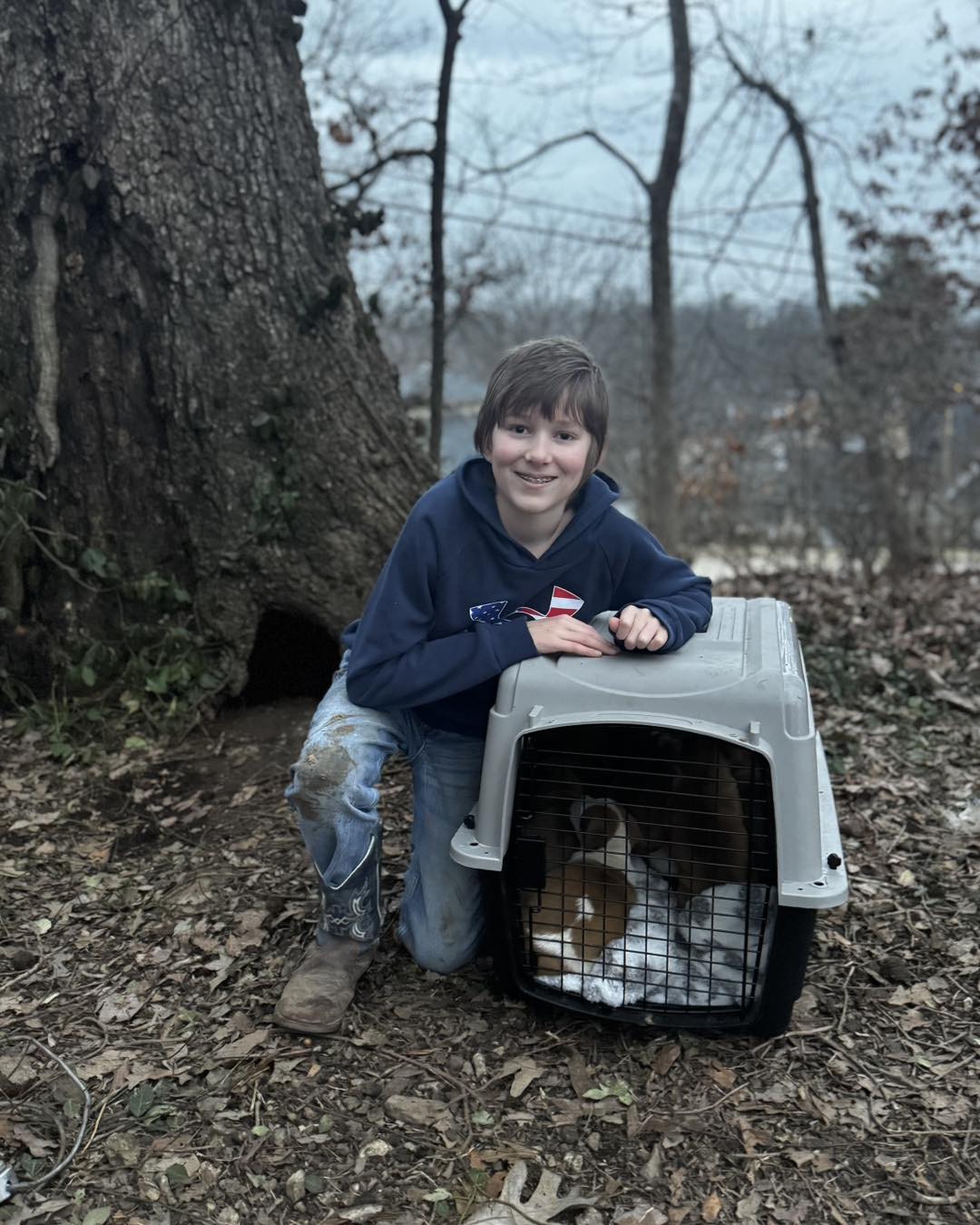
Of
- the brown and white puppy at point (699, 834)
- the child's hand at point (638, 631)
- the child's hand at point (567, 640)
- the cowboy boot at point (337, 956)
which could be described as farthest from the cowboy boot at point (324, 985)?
the child's hand at point (638, 631)

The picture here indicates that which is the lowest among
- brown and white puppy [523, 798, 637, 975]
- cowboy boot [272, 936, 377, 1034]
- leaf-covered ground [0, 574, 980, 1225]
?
leaf-covered ground [0, 574, 980, 1225]

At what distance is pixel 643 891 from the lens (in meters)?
2.53

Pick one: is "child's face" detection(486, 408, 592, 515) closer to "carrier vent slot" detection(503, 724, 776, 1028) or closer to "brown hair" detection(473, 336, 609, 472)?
"brown hair" detection(473, 336, 609, 472)

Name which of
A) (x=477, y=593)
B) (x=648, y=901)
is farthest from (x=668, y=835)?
(x=477, y=593)

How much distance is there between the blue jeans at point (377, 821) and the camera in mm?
2344

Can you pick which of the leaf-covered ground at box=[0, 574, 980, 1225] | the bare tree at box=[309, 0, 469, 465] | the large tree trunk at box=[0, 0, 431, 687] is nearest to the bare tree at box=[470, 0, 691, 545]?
the bare tree at box=[309, 0, 469, 465]

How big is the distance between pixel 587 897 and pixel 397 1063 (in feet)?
1.85

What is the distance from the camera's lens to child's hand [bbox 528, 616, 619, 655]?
2250 millimetres

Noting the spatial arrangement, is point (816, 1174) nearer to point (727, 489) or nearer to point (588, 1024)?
point (588, 1024)

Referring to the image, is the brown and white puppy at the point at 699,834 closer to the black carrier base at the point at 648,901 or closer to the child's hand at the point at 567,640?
the black carrier base at the point at 648,901

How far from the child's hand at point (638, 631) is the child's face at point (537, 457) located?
37cm

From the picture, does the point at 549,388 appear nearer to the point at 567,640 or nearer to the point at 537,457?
the point at 537,457

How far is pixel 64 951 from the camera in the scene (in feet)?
8.79

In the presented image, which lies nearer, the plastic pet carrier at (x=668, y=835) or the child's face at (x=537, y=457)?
the plastic pet carrier at (x=668, y=835)
